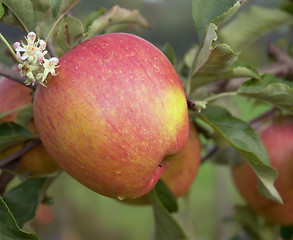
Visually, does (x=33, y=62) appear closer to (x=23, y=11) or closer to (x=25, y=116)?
(x=23, y=11)

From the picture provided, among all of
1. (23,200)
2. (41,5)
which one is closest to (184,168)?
(23,200)

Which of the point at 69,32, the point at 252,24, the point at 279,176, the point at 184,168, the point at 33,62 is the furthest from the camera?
the point at 252,24

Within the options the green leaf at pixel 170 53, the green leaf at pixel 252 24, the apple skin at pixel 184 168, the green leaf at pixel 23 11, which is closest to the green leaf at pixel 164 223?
the apple skin at pixel 184 168

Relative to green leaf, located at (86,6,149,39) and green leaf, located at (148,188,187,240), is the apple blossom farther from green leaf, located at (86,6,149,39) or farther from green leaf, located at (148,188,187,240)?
green leaf, located at (148,188,187,240)

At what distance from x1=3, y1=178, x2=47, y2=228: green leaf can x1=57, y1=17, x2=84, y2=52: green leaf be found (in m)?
0.28

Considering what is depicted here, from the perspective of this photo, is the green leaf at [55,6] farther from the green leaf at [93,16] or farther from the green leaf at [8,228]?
the green leaf at [8,228]

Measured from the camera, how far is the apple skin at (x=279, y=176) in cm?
107

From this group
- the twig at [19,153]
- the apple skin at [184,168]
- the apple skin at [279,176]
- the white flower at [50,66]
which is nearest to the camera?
the white flower at [50,66]

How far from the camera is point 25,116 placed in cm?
80

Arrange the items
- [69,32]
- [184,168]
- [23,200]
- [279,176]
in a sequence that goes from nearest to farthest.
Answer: [69,32], [23,200], [184,168], [279,176]

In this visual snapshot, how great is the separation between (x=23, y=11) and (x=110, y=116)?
21 centimetres

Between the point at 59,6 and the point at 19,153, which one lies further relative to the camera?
the point at 19,153

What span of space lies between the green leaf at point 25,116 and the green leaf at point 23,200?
115 mm

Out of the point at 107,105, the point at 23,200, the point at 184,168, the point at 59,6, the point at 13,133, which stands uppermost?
the point at 59,6
